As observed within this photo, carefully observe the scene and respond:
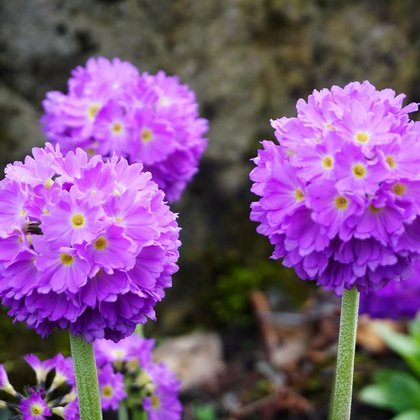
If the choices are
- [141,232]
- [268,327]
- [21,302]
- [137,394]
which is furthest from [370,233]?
[268,327]

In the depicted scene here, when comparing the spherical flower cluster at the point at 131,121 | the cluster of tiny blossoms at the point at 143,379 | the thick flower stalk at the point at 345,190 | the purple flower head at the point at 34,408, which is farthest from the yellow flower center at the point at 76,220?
the cluster of tiny blossoms at the point at 143,379

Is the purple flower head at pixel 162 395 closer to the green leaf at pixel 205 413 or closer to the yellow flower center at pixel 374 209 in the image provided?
the yellow flower center at pixel 374 209

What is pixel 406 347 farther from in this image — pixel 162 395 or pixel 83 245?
pixel 83 245

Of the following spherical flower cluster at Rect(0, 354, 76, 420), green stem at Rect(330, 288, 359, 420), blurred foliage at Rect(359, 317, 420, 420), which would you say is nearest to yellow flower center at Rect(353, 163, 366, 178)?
green stem at Rect(330, 288, 359, 420)

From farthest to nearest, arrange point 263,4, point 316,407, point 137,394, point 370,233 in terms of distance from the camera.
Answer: point 263,4 < point 316,407 < point 137,394 < point 370,233

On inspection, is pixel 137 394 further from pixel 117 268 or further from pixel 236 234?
pixel 236 234

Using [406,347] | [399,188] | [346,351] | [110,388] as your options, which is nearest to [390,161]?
[399,188]
